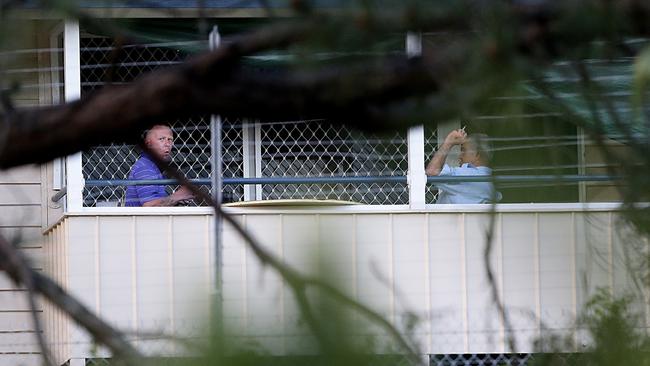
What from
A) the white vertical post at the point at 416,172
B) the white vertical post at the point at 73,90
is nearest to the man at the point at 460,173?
the white vertical post at the point at 416,172

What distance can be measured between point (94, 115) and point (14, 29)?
47cm

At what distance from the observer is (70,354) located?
9.48 metres

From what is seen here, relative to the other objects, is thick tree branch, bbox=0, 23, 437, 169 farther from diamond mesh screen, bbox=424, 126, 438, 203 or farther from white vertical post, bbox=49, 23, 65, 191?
diamond mesh screen, bbox=424, 126, 438, 203

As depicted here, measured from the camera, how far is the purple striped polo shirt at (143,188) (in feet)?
32.6

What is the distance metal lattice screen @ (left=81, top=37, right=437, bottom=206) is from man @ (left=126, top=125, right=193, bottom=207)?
0.77 meters

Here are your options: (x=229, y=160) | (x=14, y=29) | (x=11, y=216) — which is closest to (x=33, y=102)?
(x=11, y=216)

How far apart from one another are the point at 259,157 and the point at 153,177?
1723 mm

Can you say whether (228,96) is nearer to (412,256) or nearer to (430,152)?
(412,256)

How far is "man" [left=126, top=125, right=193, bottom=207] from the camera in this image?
Answer: 9.88 meters

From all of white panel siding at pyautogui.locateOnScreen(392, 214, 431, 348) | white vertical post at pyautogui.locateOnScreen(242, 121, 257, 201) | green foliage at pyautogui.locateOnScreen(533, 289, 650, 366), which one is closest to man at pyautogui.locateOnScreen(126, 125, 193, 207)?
white vertical post at pyautogui.locateOnScreen(242, 121, 257, 201)

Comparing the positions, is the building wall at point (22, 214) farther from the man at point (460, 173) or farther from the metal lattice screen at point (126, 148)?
the man at point (460, 173)

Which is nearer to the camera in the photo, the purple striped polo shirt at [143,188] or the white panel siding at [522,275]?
the white panel siding at [522,275]

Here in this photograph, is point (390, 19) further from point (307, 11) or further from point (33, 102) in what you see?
point (33, 102)

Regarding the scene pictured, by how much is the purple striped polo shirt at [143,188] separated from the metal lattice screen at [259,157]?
2.39 ft
